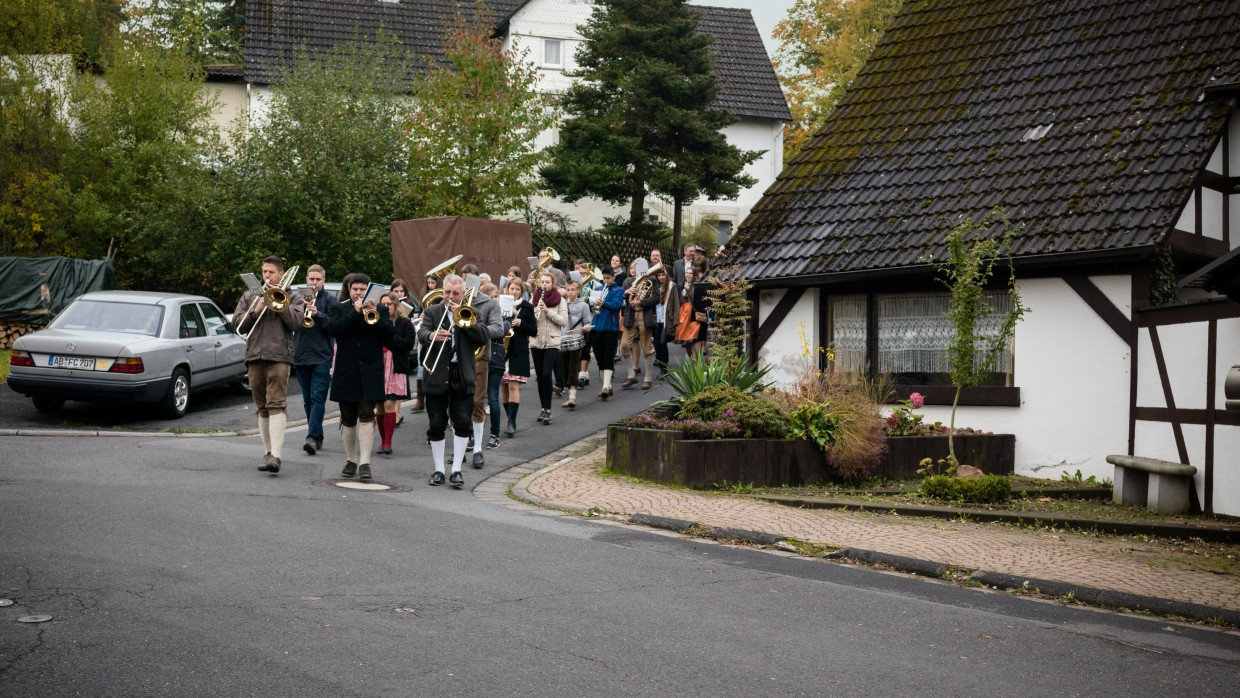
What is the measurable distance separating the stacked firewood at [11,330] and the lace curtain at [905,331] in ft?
61.3

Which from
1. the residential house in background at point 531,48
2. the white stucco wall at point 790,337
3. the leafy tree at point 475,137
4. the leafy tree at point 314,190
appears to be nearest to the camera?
the white stucco wall at point 790,337

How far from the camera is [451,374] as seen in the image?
40.9 ft

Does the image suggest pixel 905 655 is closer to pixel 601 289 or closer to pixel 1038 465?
pixel 1038 465

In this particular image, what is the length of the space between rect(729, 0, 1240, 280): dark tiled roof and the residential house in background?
2314 centimetres

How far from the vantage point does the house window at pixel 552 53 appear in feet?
151

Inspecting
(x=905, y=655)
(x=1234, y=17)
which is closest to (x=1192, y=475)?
(x=1234, y=17)

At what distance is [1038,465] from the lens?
15234 mm

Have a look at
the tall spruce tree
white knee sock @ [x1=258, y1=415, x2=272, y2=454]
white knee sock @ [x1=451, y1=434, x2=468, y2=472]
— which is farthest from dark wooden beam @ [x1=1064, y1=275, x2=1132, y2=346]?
the tall spruce tree

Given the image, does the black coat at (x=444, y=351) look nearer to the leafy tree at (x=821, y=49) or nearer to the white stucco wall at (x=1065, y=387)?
the white stucco wall at (x=1065, y=387)

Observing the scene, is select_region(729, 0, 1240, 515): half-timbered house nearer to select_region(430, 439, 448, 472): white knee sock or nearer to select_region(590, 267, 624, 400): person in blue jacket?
select_region(590, 267, 624, 400): person in blue jacket

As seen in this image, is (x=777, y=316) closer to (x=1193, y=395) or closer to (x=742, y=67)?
(x=1193, y=395)

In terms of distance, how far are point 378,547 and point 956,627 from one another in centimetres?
402

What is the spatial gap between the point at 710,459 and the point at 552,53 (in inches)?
1387

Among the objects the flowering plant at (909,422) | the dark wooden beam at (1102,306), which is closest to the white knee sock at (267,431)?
the flowering plant at (909,422)
